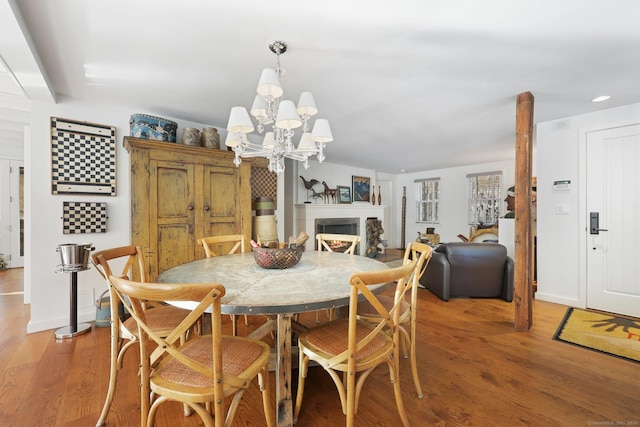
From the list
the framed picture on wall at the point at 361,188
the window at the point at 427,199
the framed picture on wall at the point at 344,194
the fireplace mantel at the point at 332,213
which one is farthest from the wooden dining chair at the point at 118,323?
the window at the point at 427,199

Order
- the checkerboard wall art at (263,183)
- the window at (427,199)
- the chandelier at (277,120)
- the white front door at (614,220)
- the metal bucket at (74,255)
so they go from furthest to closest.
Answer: the window at (427,199) → the checkerboard wall art at (263,183) → the white front door at (614,220) → the metal bucket at (74,255) → the chandelier at (277,120)

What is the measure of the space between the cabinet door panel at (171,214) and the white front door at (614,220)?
4.45 meters

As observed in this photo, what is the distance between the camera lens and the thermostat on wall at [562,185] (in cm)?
321

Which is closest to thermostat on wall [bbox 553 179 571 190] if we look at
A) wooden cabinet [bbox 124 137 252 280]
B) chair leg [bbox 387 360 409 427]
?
chair leg [bbox 387 360 409 427]

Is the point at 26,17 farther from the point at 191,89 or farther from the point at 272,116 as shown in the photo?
the point at 272,116

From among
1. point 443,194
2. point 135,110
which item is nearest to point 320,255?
point 135,110

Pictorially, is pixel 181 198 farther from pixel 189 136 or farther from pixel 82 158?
pixel 82 158

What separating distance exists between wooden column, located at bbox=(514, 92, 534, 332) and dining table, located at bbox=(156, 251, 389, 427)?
1555 millimetres

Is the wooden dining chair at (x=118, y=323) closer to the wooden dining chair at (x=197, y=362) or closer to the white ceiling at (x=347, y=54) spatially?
the wooden dining chair at (x=197, y=362)

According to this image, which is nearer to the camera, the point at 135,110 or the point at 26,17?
the point at 26,17

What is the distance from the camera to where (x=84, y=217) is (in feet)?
8.80

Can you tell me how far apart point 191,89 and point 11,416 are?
2490 millimetres

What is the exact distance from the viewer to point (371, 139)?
416 centimetres

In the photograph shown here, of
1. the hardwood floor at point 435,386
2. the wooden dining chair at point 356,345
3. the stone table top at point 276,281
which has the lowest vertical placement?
the hardwood floor at point 435,386
